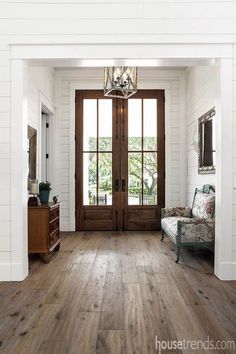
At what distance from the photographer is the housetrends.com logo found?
7.13ft

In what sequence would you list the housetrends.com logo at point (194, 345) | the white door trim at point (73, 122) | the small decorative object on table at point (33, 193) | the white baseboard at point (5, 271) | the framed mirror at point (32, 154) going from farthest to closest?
the white door trim at point (73, 122) → the framed mirror at point (32, 154) → the small decorative object on table at point (33, 193) → the white baseboard at point (5, 271) → the housetrends.com logo at point (194, 345)

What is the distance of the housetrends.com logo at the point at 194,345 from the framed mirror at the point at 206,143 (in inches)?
120

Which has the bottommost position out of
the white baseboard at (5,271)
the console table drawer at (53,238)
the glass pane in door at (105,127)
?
the white baseboard at (5,271)

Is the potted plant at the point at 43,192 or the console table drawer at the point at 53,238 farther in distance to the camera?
the potted plant at the point at 43,192

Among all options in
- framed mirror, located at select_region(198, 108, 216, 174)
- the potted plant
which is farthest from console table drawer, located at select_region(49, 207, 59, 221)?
framed mirror, located at select_region(198, 108, 216, 174)

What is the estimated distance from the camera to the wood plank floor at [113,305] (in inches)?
90.0

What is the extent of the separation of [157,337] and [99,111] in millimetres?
5383

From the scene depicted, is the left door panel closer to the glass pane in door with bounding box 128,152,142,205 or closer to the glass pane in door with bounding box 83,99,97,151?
the glass pane in door with bounding box 83,99,97,151

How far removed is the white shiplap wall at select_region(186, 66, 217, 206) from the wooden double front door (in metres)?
0.59

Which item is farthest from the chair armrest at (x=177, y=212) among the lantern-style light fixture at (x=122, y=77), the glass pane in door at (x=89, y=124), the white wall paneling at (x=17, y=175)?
the white wall paneling at (x=17, y=175)

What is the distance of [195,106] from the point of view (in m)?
6.26

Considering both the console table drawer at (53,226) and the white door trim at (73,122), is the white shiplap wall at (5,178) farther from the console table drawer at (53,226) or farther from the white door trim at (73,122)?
the white door trim at (73,122)

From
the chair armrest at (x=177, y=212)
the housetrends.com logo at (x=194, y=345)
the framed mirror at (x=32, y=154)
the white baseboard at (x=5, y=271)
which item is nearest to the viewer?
the housetrends.com logo at (x=194, y=345)

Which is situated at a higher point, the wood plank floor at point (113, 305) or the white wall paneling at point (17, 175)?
the white wall paneling at point (17, 175)
